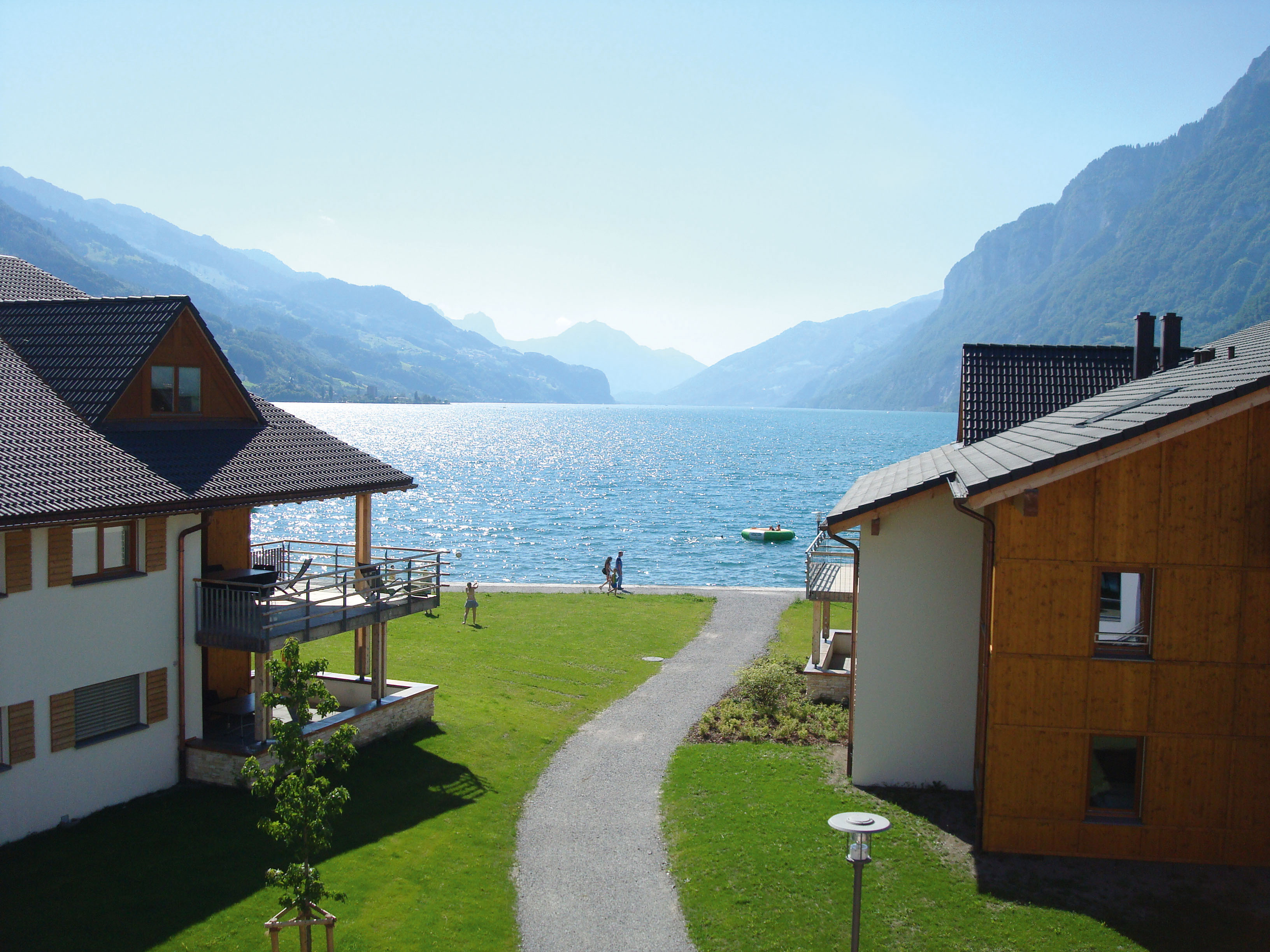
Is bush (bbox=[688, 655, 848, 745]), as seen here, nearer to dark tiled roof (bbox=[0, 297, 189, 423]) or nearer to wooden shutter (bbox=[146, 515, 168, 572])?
wooden shutter (bbox=[146, 515, 168, 572])

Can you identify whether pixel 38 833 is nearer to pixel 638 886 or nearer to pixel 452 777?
pixel 452 777

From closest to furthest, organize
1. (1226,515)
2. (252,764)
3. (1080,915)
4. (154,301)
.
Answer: (252,764), (1080,915), (1226,515), (154,301)

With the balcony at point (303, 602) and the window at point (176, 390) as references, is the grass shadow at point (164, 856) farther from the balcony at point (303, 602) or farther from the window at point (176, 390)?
the window at point (176, 390)

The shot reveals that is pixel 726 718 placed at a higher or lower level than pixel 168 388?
lower

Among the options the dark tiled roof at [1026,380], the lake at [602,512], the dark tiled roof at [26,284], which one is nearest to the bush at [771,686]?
the dark tiled roof at [1026,380]

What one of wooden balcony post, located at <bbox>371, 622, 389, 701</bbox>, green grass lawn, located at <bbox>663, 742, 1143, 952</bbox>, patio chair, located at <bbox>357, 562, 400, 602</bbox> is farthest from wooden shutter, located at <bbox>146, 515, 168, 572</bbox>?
green grass lawn, located at <bbox>663, 742, 1143, 952</bbox>

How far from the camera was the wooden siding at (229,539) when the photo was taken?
19.9m

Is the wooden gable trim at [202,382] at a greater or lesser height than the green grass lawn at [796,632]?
greater

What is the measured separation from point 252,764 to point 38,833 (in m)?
5.89

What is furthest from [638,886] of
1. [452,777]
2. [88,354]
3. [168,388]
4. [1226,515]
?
[88,354]

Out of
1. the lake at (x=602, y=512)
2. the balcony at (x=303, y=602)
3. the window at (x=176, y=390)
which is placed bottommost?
the lake at (x=602, y=512)

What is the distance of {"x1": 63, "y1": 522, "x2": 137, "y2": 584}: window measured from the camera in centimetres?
1573

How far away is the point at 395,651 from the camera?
90.4ft

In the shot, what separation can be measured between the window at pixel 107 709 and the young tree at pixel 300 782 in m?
6.42
